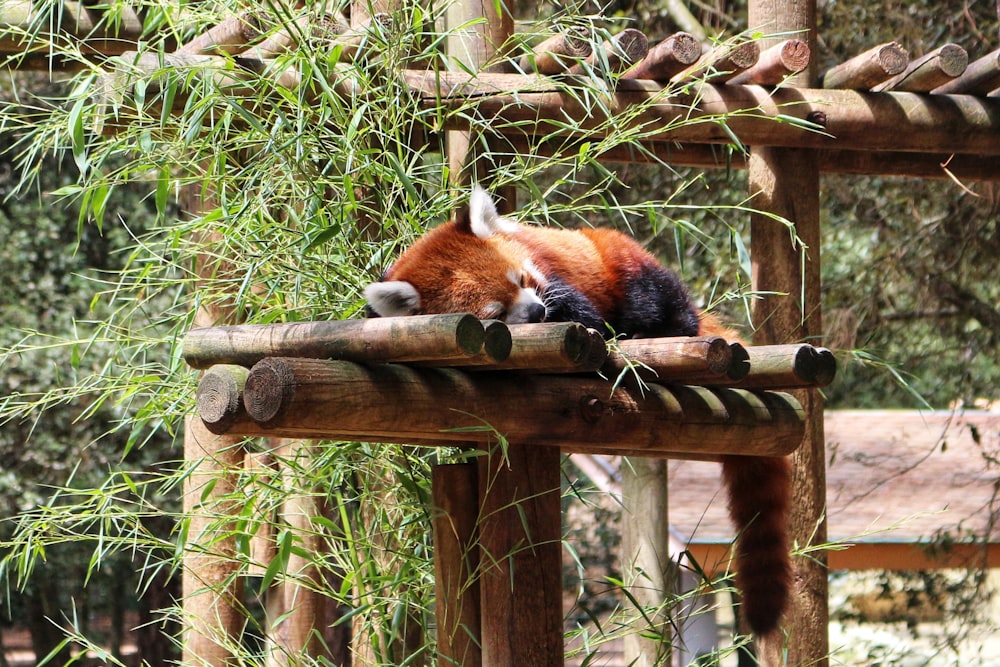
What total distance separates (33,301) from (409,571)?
5900 mm

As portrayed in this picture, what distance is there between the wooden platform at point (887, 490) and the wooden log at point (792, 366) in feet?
14.0

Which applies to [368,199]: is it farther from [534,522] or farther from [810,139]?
[810,139]

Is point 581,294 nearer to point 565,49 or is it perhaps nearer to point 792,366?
point 792,366

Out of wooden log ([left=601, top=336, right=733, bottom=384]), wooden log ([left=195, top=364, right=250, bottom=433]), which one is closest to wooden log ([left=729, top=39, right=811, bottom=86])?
wooden log ([left=601, top=336, right=733, bottom=384])

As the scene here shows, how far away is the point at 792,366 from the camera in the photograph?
2.24 m

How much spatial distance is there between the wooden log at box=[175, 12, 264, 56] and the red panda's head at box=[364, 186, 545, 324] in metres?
0.87

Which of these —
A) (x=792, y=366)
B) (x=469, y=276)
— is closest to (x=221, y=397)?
(x=469, y=276)

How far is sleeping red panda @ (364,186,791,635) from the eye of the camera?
229 centimetres

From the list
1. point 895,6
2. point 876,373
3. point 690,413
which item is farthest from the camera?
point 876,373

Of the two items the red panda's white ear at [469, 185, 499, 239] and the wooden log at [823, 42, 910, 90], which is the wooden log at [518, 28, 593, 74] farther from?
the wooden log at [823, 42, 910, 90]

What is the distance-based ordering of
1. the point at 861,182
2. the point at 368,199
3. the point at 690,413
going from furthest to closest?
the point at 861,182, the point at 368,199, the point at 690,413

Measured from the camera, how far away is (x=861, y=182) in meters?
6.32

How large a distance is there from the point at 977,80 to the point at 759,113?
0.85m

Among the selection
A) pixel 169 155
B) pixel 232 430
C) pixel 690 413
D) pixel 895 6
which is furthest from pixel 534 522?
pixel 895 6
